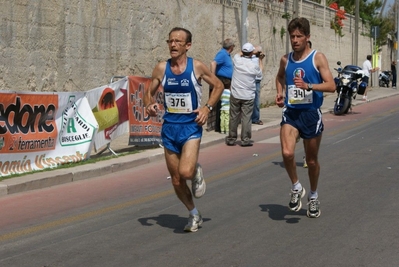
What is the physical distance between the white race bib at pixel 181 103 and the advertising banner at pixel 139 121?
262 inches

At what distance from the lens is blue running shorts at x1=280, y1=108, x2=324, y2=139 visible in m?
8.48

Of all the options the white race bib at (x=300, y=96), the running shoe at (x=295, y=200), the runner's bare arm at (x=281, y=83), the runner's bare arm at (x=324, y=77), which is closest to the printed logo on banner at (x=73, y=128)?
the runner's bare arm at (x=281, y=83)

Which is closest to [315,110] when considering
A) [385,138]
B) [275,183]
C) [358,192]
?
[358,192]

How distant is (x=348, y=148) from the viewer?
50.1 feet

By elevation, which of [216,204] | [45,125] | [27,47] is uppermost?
[27,47]

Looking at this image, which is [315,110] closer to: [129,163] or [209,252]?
[209,252]

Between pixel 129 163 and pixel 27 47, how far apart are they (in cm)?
311

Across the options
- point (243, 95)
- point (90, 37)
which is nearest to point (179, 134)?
point (243, 95)

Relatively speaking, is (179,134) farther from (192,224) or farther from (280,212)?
(280,212)

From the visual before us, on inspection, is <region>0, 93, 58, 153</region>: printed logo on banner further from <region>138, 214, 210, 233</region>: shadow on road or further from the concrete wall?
<region>138, 214, 210, 233</region>: shadow on road

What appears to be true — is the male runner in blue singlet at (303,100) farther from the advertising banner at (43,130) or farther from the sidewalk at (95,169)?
the advertising banner at (43,130)

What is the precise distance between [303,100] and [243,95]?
774 centimetres

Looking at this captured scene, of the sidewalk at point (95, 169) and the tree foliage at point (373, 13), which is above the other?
the tree foliage at point (373, 13)

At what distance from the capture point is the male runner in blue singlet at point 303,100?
27.6ft
